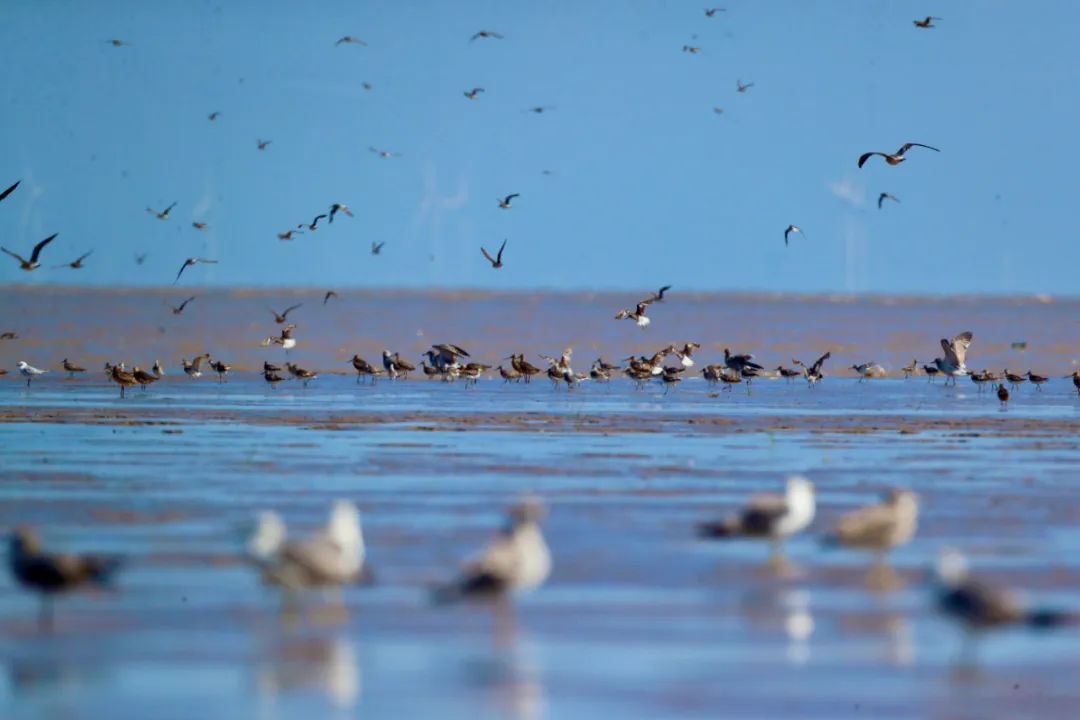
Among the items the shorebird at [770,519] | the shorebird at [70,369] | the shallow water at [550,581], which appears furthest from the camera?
the shorebird at [70,369]

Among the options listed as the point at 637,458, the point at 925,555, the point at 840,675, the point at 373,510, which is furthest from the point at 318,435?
the point at 840,675

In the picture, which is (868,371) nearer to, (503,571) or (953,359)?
(953,359)

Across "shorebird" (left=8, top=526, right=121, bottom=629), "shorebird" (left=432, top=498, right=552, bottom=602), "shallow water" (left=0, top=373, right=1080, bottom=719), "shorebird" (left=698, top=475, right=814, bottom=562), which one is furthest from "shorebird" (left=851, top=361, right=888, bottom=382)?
"shorebird" (left=8, top=526, right=121, bottom=629)

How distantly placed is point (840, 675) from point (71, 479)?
36.4ft

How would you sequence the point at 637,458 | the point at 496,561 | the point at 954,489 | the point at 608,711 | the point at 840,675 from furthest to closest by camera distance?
1. the point at 637,458
2. the point at 954,489
3. the point at 496,561
4. the point at 840,675
5. the point at 608,711

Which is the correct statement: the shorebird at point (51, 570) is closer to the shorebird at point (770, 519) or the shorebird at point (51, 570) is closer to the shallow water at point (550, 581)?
the shallow water at point (550, 581)

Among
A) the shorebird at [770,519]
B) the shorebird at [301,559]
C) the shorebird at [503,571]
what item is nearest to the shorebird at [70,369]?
the shorebird at [770,519]

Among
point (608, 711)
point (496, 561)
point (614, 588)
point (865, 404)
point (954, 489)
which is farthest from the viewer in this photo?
point (865, 404)

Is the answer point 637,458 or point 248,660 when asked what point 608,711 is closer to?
point 248,660

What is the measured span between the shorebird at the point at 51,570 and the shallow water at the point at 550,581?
9.7 inches

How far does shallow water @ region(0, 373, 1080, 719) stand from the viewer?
10.4 metres

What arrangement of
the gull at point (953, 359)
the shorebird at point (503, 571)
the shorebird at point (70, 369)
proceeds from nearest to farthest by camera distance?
1. the shorebird at point (503, 571)
2. the gull at point (953, 359)
3. the shorebird at point (70, 369)

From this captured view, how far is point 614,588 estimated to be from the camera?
1348 cm

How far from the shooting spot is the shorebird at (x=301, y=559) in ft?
39.3
